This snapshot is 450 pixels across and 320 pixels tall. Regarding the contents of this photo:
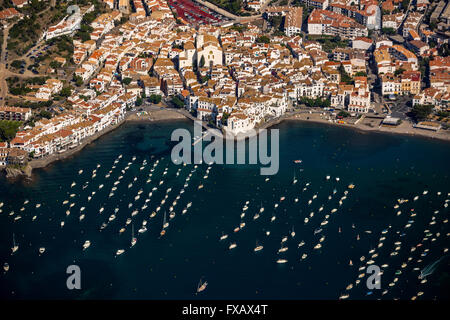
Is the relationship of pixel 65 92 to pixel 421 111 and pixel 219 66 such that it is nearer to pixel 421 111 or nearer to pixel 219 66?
pixel 219 66

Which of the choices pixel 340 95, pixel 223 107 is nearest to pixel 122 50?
pixel 223 107

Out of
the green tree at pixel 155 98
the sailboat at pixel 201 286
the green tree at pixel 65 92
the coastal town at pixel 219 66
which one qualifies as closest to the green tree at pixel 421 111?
the coastal town at pixel 219 66

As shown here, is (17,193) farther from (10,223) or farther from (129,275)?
(129,275)

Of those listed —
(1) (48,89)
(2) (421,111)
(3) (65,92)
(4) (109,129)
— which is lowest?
(4) (109,129)

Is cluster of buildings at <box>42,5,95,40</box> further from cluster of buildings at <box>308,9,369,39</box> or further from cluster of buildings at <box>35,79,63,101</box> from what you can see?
cluster of buildings at <box>308,9,369,39</box>

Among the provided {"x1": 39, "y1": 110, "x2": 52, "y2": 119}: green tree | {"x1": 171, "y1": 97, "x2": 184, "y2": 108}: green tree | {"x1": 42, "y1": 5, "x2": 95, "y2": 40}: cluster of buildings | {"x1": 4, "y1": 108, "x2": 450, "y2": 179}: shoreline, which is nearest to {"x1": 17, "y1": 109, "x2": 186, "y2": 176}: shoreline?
{"x1": 4, "y1": 108, "x2": 450, "y2": 179}: shoreline

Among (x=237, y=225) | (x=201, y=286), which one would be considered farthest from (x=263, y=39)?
(x=201, y=286)
